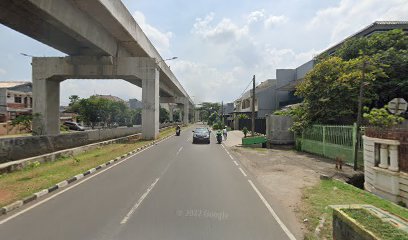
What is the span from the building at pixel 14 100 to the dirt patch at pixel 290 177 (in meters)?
47.0

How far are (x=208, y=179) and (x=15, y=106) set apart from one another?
5468 cm

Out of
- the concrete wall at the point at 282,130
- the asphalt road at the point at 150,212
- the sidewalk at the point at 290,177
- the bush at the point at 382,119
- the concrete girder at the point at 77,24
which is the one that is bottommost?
the sidewalk at the point at 290,177

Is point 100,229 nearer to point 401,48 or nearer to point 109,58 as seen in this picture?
point 109,58

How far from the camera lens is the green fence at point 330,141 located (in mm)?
17219

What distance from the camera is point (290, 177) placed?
13352 millimetres

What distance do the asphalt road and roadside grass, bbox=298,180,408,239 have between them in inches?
27.9

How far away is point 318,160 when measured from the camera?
62.6ft

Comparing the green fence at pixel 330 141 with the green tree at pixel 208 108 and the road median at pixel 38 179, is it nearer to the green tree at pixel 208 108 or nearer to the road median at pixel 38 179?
the road median at pixel 38 179

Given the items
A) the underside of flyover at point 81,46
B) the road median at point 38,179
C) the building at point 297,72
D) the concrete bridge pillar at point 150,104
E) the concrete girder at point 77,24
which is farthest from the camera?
the concrete bridge pillar at point 150,104

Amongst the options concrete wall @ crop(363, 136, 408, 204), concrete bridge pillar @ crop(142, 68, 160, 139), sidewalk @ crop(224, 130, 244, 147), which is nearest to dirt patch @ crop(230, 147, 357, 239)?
concrete wall @ crop(363, 136, 408, 204)

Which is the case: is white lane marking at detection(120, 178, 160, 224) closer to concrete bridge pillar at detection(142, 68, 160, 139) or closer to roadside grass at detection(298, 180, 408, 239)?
roadside grass at detection(298, 180, 408, 239)

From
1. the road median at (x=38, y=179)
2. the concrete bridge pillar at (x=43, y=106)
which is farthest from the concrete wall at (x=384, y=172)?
the concrete bridge pillar at (x=43, y=106)

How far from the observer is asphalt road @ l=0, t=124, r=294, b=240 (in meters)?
6.27

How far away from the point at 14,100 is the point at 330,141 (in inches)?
2180
